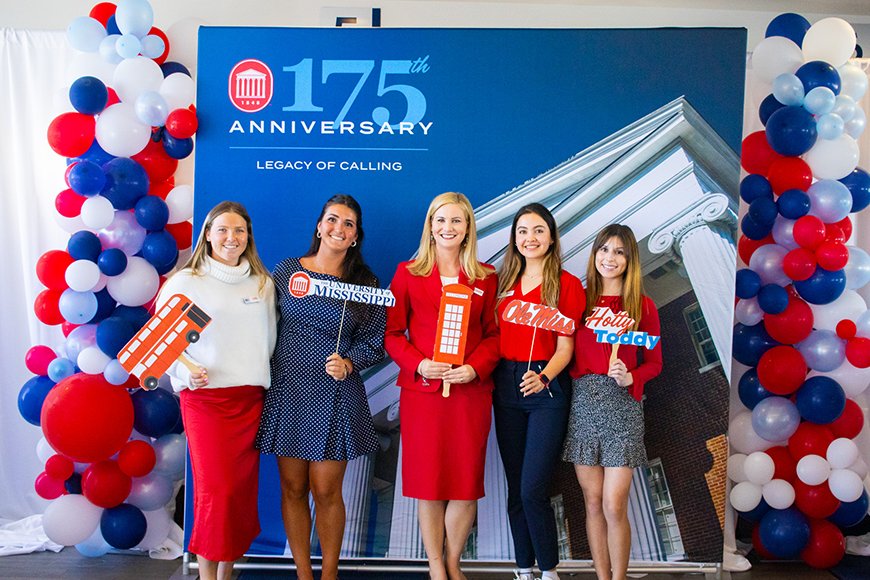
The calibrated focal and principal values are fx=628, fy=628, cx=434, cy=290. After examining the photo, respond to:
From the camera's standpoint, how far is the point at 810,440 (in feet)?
9.88

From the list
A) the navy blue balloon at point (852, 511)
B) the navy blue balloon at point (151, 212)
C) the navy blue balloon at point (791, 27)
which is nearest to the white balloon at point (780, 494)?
the navy blue balloon at point (852, 511)

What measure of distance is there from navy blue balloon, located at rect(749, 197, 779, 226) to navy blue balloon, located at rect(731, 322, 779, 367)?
510 millimetres

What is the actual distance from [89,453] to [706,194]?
3090mm

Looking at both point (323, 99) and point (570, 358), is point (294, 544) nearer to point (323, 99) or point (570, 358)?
point (570, 358)

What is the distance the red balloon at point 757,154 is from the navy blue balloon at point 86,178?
306cm

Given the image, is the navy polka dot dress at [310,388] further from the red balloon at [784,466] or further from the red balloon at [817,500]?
the red balloon at [817,500]

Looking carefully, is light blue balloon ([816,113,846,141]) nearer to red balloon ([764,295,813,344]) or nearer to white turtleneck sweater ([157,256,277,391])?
red balloon ([764,295,813,344])

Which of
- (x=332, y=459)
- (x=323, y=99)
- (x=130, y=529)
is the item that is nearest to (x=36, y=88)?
(x=323, y=99)

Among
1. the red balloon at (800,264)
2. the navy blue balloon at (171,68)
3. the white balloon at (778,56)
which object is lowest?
the red balloon at (800,264)

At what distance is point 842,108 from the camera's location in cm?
303

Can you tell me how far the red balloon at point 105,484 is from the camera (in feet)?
9.59

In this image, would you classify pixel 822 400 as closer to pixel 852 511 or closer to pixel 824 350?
pixel 824 350

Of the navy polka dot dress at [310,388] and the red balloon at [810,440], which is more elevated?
the navy polka dot dress at [310,388]

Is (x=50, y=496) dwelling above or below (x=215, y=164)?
below
